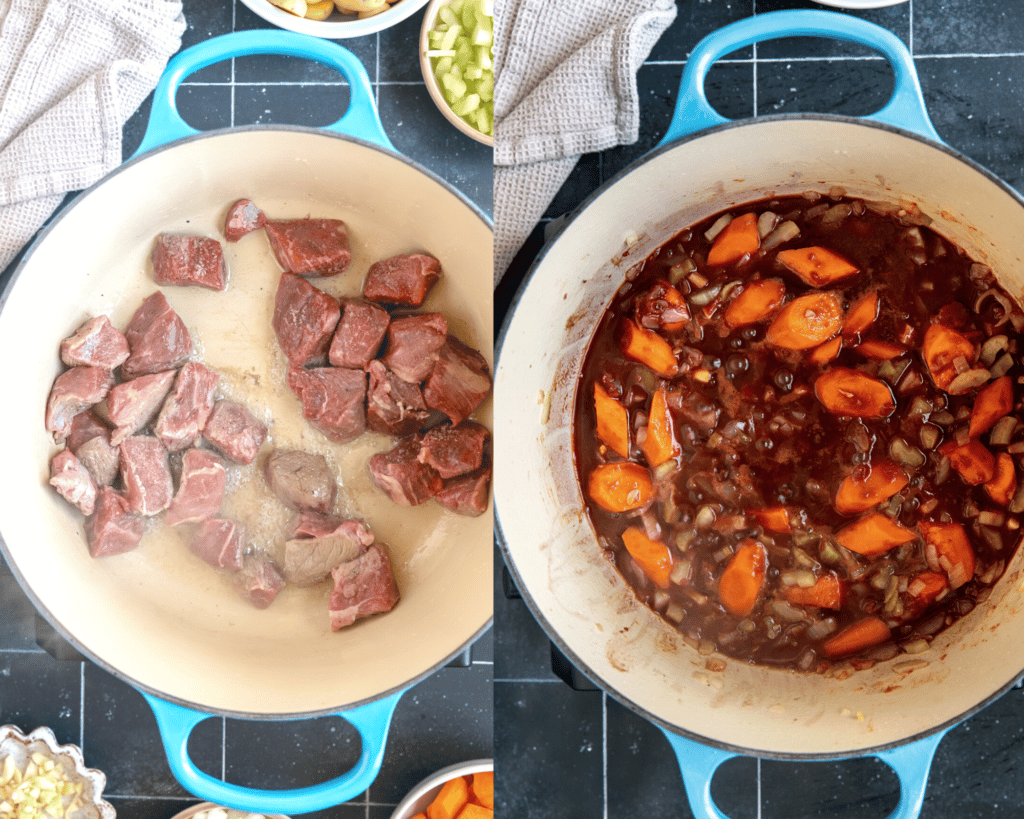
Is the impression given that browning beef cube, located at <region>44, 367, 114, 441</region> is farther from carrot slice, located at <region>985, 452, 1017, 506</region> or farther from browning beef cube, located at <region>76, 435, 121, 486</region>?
carrot slice, located at <region>985, 452, 1017, 506</region>

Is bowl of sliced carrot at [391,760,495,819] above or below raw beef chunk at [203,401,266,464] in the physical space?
below

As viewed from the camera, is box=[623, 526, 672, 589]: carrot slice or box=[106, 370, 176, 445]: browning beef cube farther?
box=[623, 526, 672, 589]: carrot slice

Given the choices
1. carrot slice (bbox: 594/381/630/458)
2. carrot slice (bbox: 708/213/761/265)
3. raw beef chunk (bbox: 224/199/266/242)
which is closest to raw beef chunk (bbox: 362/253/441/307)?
raw beef chunk (bbox: 224/199/266/242)

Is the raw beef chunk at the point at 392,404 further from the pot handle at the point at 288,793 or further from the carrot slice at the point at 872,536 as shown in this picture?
the carrot slice at the point at 872,536

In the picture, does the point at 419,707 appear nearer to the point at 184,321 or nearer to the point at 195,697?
the point at 195,697

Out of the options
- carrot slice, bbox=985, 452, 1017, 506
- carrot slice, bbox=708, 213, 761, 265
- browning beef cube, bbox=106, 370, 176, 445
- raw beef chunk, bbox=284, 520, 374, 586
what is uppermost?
carrot slice, bbox=708, 213, 761, 265

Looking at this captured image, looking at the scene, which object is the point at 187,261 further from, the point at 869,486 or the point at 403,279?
the point at 869,486
